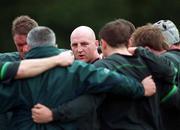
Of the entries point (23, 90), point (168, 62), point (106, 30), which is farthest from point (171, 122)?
point (23, 90)

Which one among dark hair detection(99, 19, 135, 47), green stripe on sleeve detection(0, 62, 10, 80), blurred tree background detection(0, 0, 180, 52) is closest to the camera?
green stripe on sleeve detection(0, 62, 10, 80)

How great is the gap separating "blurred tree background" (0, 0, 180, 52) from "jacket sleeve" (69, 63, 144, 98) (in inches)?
552

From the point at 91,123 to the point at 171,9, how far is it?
50.8ft

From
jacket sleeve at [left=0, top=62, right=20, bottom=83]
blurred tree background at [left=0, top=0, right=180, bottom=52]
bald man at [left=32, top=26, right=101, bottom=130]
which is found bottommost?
blurred tree background at [left=0, top=0, right=180, bottom=52]

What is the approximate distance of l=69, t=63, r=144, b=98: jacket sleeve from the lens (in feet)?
19.8

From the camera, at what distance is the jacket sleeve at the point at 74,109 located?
604 cm

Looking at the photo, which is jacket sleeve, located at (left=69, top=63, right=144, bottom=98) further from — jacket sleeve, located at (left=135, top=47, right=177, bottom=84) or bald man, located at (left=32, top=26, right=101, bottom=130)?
jacket sleeve, located at (left=135, top=47, right=177, bottom=84)

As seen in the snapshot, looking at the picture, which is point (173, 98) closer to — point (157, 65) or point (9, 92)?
point (157, 65)

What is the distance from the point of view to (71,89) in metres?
6.06

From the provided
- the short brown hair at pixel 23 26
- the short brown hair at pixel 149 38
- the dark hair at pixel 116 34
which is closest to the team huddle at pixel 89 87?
the dark hair at pixel 116 34

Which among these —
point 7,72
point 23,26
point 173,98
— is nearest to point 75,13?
point 23,26

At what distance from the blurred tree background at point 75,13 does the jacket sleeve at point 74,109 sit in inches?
553

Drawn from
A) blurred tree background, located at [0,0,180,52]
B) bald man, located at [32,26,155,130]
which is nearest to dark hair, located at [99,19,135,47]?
bald man, located at [32,26,155,130]

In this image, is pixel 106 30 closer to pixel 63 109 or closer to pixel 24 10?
pixel 63 109
